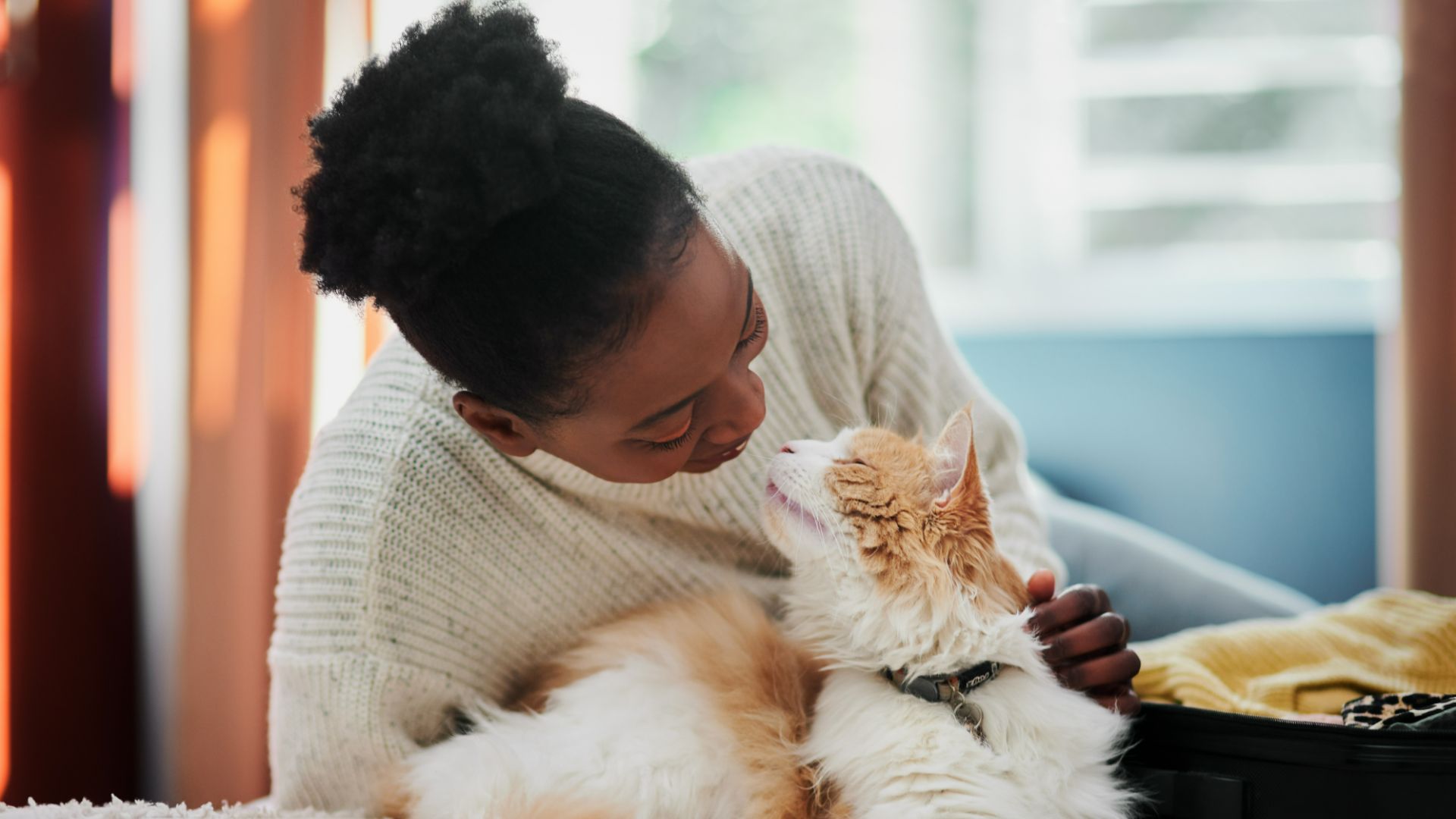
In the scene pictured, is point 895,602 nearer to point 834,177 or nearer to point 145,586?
point 834,177

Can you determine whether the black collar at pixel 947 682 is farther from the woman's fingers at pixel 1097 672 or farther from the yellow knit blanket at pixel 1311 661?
the yellow knit blanket at pixel 1311 661

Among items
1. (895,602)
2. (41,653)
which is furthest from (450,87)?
(41,653)

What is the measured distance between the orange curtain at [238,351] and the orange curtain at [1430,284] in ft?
7.00

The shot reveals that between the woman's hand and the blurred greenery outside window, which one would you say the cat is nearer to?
the woman's hand

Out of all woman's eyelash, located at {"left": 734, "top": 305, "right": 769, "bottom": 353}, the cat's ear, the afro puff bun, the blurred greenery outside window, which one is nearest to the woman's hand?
the cat's ear

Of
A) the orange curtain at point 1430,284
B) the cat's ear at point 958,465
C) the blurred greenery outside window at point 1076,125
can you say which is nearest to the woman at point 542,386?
the cat's ear at point 958,465

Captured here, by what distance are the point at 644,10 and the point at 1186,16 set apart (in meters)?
1.52

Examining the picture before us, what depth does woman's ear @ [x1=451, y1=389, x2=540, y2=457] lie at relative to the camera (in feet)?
2.81

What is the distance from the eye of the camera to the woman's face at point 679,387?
2.56ft

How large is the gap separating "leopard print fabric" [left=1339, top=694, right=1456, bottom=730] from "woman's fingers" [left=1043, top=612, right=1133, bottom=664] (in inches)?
7.6

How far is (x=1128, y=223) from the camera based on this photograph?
9.29 feet

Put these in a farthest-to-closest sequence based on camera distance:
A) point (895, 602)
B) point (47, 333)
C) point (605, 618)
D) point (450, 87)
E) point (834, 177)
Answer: point (47, 333), point (834, 177), point (605, 618), point (895, 602), point (450, 87)

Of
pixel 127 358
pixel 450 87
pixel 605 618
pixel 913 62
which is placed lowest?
pixel 605 618

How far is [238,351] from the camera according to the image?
1695 mm
